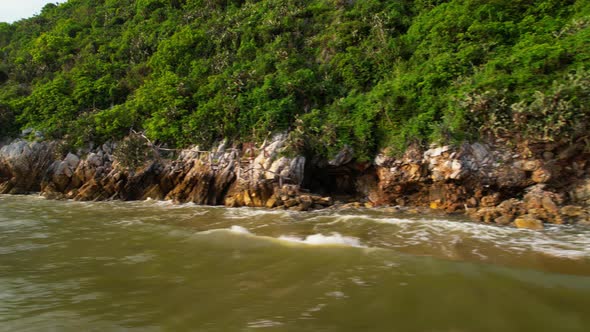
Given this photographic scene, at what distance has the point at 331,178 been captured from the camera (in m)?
13.9

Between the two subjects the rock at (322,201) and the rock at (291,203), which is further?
the rock at (322,201)

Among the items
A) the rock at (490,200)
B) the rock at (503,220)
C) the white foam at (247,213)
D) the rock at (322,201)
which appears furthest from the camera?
the rock at (322,201)

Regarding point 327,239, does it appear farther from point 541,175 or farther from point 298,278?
point 541,175

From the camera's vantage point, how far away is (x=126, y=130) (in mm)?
17500

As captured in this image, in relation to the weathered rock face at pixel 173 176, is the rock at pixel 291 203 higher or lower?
lower

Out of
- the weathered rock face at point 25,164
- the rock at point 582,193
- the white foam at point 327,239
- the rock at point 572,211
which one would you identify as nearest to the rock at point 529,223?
the rock at point 572,211

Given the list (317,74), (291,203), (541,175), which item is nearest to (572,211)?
(541,175)

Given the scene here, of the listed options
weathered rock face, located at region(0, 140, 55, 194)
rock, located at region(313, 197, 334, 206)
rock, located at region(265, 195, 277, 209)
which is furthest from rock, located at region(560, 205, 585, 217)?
weathered rock face, located at region(0, 140, 55, 194)

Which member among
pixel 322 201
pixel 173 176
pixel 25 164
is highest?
pixel 25 164

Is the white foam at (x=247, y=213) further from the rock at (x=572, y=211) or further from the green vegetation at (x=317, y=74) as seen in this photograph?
the rock at (x=572, y=211)

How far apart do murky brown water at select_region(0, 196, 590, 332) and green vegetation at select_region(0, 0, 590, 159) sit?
13.6 feet

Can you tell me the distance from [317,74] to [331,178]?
6084 mm

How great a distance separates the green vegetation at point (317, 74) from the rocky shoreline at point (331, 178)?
726 mm

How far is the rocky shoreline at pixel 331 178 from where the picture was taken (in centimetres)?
907
